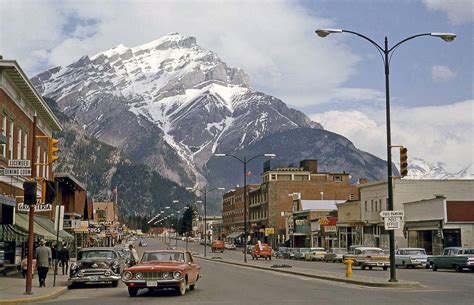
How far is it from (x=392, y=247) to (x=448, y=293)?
459 centimetres

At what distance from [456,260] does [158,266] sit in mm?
27822

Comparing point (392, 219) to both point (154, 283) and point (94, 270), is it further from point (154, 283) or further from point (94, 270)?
point (94, 270)

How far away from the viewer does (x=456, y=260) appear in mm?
46500

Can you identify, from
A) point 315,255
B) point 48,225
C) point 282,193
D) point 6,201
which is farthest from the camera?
point 282,193

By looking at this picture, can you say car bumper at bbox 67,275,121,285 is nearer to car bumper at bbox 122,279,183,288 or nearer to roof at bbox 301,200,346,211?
car bumper at bbox 122,279,183,288

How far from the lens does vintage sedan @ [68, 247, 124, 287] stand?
30391 millimetres

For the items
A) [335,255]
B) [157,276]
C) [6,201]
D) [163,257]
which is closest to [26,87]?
[6,201]

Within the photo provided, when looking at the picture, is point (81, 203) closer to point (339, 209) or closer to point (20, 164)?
point (339, 209)

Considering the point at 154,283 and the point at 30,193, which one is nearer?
the point at 154,283

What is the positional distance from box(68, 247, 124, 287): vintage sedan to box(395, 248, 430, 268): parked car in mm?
28370

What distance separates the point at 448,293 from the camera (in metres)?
25.8

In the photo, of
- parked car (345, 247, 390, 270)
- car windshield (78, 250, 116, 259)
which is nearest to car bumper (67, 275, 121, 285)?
car windshield (78, 250, 116, 259)

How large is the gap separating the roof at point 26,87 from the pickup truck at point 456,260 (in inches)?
1120

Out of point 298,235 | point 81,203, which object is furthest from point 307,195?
point 81,203
